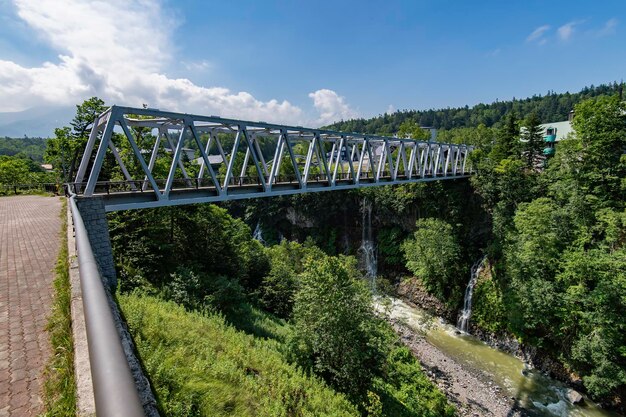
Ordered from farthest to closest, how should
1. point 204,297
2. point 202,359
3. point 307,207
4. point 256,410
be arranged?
1. point 307,207
2. point 204,297
3. point 202,359
4. point 256,410

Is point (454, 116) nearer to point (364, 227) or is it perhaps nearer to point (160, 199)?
point (364, 227)

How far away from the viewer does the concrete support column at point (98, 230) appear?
11477 millimetres

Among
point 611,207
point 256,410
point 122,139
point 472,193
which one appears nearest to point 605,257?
point 611,207

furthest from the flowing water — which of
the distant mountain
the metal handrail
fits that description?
the distant mountain

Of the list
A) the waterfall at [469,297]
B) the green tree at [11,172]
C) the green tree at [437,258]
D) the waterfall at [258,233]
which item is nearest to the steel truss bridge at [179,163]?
the green tree at [437,258]

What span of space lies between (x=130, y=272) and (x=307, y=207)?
37391 mm

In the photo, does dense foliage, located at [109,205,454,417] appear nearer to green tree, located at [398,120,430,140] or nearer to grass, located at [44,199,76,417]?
grass, located at [44,199,76,417]

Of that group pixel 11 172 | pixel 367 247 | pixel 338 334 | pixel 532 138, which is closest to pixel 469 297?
pixel 367 247

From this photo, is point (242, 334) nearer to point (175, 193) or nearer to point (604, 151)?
point (175, 193)

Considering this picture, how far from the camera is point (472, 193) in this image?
3791 centimetres

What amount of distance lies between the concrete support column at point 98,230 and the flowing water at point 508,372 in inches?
623

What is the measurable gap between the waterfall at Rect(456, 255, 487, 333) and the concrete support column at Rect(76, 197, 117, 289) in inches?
1136

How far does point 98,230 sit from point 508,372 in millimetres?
27389

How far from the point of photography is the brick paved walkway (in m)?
4.19
